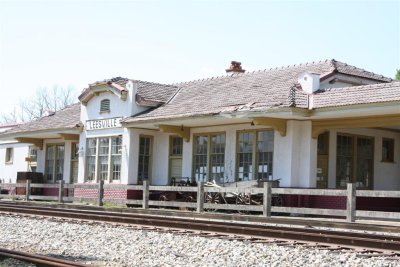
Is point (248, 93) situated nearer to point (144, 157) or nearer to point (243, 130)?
point (243, 130)

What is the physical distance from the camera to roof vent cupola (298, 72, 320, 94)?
21672 millimetres

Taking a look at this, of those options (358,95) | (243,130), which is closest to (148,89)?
(243,130)

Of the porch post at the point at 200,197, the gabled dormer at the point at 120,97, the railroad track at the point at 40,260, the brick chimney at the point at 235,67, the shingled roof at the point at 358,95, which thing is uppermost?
the brick chimney at the point at 235,67

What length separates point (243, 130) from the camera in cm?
2355

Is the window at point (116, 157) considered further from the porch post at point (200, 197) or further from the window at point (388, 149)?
the window at point (388, 149)

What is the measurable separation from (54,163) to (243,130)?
43.0ft

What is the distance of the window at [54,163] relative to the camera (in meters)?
33.0

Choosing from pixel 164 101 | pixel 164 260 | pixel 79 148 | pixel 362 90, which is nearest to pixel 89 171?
pixel 79 148

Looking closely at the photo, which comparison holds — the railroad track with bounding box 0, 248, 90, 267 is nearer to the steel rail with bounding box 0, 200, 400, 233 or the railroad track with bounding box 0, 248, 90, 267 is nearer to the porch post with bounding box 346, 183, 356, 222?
the steel rail with bounding box 0, 200, 400, 233

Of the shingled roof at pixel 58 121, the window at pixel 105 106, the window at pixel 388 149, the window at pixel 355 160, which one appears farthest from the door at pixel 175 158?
the window at pixel 388 149

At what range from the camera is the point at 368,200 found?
2198 cm

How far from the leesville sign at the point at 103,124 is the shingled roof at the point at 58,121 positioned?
0.63 metres

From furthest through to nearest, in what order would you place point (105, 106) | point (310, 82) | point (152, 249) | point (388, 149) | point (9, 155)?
point (9, 155)
point (105, 106)
point (388, 149)
point (310, 82)
point (152, 249)

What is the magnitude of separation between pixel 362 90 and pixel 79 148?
14551 mm
